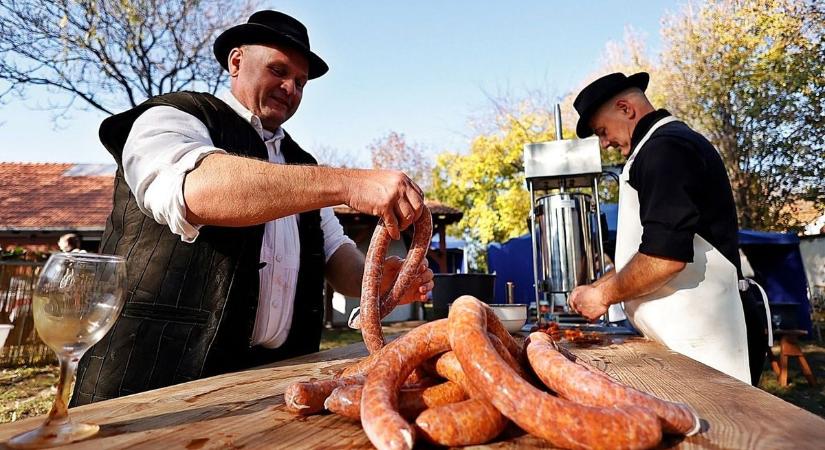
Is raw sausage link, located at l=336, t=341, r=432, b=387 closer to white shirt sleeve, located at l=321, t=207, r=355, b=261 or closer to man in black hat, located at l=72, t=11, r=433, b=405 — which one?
man in black hat, located at l=72, t=11, r=433, b=405

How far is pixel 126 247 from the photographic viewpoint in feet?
7.43

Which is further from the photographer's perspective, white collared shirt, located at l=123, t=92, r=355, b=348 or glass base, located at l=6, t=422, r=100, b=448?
white collared shirt, located at l=123, t=92, r=355, b=348

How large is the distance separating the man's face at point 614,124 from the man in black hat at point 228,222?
1853mm

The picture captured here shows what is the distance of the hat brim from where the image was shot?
258cm

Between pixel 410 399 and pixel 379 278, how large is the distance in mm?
642

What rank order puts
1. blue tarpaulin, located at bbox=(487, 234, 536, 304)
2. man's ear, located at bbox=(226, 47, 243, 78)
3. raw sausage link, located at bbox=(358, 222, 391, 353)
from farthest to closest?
blue tarpaulin, located at bbox=(487, 234, 536, 304), man's ear, located at bbox=(226, 47, 243, 78), raw sausage link, located at bbox=(358, 222, 391, 353)

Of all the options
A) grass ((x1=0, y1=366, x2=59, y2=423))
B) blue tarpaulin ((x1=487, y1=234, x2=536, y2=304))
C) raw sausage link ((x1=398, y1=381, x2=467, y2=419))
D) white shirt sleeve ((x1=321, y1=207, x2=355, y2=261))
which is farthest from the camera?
blue tarpaulin ((x1=487, y1=234, x2=536, y2=304))

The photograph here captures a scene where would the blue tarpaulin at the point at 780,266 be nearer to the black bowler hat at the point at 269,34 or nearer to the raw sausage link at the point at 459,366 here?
the black bowler hat at the point at 269,34

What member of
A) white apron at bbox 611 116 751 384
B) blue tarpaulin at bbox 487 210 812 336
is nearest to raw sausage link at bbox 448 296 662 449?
white apron at bbox 611 116 751 384

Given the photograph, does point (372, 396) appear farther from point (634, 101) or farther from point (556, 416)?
point (634, 101)

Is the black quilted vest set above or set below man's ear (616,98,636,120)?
below

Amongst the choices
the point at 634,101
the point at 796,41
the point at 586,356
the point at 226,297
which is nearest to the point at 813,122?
the point at 796,41

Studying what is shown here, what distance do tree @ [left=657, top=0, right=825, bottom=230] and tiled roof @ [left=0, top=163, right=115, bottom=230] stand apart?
21.8 meters

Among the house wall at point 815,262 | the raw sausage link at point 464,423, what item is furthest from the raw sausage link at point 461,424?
the house wall at point 815,262
